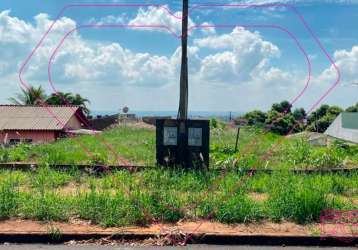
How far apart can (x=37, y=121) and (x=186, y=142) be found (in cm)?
3236

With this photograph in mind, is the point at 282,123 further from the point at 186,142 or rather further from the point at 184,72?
the point at 186,142

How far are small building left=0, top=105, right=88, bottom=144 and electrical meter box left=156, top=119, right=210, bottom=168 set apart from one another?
27656 mm

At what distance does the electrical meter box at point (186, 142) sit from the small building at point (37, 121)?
27.7 meters

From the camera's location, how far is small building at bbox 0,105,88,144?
1439 inches

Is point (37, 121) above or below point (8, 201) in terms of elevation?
above

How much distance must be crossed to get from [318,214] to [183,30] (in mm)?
4419

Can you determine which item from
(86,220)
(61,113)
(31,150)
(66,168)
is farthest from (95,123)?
(86,220)

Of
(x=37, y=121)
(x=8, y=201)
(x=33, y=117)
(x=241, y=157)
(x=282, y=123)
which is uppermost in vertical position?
(x=33, y=117)

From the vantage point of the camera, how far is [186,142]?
8.14 m

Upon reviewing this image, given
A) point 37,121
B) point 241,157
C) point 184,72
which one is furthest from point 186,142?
point 37,121

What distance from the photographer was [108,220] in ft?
18.4

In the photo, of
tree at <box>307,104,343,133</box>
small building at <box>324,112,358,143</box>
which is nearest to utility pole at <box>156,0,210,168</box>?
small building at <box>324,112,358,143</box>

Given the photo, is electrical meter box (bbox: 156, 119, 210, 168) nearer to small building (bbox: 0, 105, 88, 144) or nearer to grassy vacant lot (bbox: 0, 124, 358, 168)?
grassy vacant lot (bbox: 0, 124, 358, 168)

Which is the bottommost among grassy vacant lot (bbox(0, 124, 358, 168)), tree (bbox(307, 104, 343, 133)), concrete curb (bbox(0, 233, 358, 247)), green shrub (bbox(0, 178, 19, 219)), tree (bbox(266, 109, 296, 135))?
concrete curb (bbox(0, 233, 358, 247))
